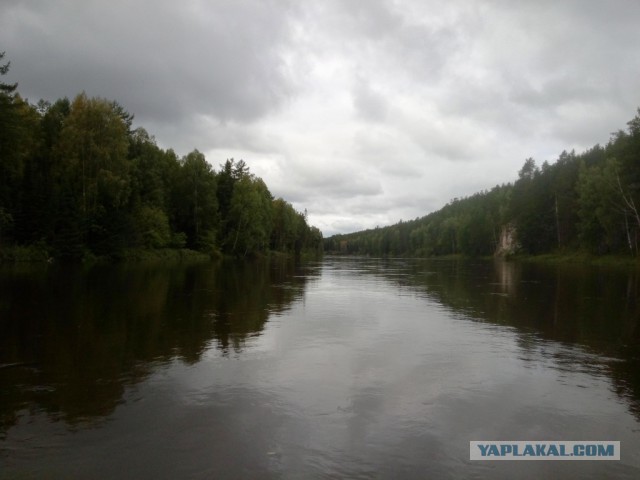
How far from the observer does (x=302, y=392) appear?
290 inches

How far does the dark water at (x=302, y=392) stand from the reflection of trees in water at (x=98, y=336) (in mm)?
60

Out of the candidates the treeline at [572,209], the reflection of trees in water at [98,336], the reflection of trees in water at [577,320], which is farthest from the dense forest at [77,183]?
the treeline at [572,209]

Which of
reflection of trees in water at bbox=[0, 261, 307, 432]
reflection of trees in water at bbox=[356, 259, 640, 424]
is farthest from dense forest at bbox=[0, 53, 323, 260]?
reflection of trees in water at bbox=[356, 259, 640, 424]

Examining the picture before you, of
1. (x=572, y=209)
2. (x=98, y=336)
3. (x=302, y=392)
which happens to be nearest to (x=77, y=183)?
(x=98, y=336)

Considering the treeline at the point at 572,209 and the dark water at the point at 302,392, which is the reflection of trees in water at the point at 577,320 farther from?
the treeline at the point at 572,209

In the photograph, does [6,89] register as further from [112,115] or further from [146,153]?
[146,153]

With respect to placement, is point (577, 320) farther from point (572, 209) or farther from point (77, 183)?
point (572, 209)

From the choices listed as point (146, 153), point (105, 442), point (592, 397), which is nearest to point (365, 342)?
point (592, 397)

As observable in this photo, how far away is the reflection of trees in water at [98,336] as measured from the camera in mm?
6945

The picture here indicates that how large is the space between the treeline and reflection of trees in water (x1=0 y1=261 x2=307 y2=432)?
176 feet

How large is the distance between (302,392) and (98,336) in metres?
6.55

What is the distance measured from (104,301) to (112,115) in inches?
1636

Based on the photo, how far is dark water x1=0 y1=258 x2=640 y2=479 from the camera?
5016mm

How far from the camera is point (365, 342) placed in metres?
11.4
